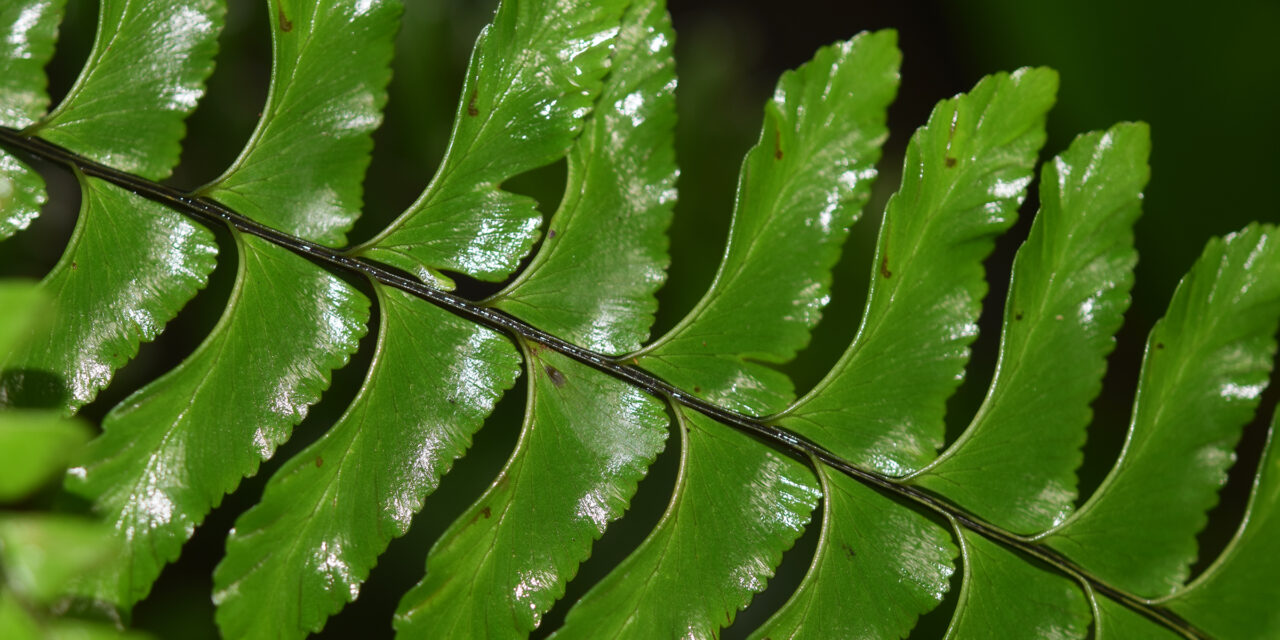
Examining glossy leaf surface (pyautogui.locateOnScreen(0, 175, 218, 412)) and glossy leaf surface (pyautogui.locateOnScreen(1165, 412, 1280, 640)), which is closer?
glossy leaf surface (pyautogui.locateOnScreen(0, 175, 218, 412))

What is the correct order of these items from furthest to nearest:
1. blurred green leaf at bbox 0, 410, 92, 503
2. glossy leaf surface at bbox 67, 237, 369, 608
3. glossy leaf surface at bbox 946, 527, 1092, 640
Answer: glossy leaf surface at bbox 946, 527, 1092, 640, glossy leaf surface at bbox 67, 237, 369, 608, blurred green leaf at bbox 0, 410, 92, 503

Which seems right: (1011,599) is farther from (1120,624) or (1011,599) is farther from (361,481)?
(361,481)

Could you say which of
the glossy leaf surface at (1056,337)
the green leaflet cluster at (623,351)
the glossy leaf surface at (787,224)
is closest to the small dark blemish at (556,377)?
the green leaflet cluster at (623,351)

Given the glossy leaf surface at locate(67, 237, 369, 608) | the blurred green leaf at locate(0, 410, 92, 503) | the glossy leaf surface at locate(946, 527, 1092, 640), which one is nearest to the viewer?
the blurred green leaf at locate(0, 410, 92, 503)

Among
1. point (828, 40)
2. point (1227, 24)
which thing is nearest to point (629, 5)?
point (1227, 24)

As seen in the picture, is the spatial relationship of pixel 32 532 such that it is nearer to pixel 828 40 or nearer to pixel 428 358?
pixel 428 358

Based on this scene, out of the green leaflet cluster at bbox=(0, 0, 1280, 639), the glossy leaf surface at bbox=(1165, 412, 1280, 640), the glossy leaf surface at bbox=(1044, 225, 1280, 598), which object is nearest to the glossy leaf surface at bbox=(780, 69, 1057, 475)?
the green leaflet cluster at bbox=(0, 0, 1280, 639)

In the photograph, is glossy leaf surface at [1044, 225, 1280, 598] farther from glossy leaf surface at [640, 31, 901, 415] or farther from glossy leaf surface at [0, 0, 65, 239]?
glossy leaf surface at [0, 0, 65, 239]

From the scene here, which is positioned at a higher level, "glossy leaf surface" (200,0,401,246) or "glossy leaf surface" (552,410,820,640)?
"glossy leaf surface" (200,0,401,246)
